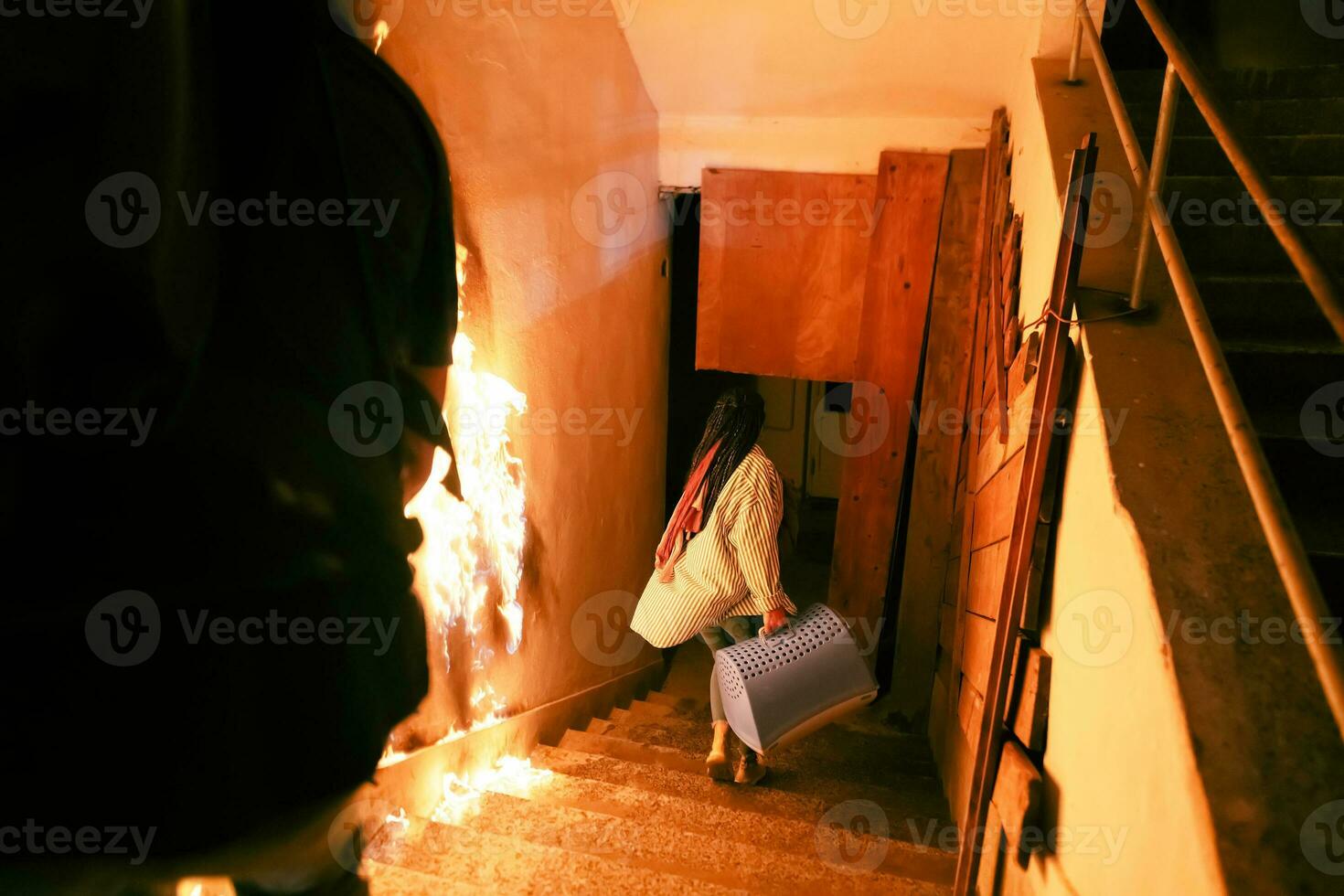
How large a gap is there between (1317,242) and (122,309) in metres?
2.43

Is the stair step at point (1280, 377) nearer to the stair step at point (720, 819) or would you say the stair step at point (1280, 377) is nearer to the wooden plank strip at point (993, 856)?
the wooden plank strip at point (993, 856)

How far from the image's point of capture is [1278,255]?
1801 mm

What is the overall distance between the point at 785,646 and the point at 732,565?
→ 33cm

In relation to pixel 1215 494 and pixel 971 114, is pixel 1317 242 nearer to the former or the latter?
pixel 1215 494

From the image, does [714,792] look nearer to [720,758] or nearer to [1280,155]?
[720,758]

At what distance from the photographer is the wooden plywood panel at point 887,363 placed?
11.4 ft

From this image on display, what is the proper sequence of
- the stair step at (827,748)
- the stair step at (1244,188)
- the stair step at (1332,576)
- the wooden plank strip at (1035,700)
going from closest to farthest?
1. the stair step at (1332,576)
2. the wooden plank strip at (1035,700)
3. the stair step at (1244,188)
4. the stair step at (827,748)

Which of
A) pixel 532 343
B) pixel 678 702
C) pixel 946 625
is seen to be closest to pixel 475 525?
pixel 532 343

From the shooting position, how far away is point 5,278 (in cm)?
105

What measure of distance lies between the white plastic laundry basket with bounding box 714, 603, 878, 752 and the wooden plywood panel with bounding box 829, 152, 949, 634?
1.46 m

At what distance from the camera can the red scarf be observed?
2.61 meters

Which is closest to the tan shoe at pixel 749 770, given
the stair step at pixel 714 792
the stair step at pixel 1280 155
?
the stair step at pixel 714 792

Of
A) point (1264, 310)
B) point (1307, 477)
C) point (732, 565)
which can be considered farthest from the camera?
point (732, 565)

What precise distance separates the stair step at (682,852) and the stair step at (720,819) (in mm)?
42
